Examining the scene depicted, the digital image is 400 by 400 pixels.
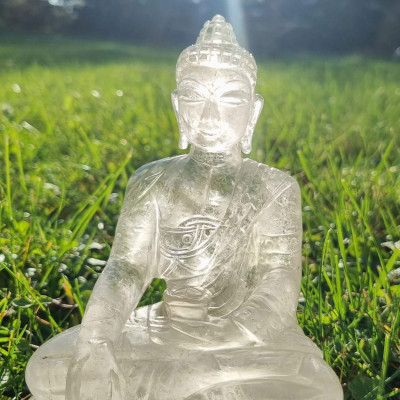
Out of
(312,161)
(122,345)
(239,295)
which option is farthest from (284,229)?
(312,161)

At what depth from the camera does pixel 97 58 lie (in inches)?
392

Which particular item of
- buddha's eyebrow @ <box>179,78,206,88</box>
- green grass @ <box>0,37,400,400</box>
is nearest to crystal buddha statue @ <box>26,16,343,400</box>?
buddha's eyebrow @ <box>179,78,206,88</box>

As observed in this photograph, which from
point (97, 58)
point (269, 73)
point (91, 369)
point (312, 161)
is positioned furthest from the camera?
point (97, 58)

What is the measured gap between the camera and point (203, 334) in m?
1.76

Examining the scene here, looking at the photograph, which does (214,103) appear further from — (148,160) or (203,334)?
(148,160)

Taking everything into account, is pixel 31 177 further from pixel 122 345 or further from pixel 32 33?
pixel 32 33

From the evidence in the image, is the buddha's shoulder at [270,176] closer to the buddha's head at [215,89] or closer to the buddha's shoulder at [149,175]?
the buddha's head at [215,89]

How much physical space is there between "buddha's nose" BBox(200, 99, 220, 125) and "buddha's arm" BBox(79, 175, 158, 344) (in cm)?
28

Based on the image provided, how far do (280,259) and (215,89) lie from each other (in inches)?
19.3

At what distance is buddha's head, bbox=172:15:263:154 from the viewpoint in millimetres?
1873

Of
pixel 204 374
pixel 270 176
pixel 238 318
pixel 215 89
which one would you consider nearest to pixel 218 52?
pixel 215 89

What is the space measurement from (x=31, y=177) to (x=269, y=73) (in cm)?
481

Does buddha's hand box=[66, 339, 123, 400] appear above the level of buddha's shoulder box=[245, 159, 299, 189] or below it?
below

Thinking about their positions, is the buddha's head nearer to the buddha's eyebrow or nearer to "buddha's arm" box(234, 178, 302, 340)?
the buddha's eyebrow
